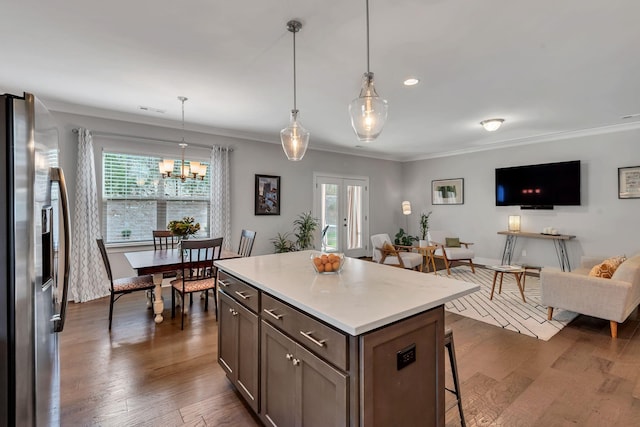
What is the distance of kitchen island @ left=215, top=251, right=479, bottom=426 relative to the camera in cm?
121

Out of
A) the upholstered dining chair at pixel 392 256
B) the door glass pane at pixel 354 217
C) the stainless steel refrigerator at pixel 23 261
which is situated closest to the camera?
the stainless steel refrigerator at pixel 23 261

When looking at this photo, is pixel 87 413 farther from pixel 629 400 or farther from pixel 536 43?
pixel 536 43

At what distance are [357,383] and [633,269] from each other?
3.44m

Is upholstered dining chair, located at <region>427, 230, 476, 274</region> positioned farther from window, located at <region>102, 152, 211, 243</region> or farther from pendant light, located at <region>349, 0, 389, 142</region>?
window, located at <region>102, 152, 211, 243</region>

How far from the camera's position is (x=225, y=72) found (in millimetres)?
3074

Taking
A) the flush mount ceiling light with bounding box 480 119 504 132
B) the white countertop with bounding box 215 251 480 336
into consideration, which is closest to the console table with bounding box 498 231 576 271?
Answer: the flush mount ceiling light with bounding box 480 119 504 132

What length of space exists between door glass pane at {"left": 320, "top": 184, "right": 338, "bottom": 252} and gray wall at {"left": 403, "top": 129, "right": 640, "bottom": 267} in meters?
2.38

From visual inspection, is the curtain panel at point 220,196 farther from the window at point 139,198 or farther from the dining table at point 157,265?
the dining table at point 157,265

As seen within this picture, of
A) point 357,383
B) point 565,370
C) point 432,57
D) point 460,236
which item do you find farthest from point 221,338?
point 460,236

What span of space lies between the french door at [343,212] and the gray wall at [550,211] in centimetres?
155

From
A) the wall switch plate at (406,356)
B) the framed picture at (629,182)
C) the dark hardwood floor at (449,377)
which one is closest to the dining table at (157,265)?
the dark hardwood floor at (449,377)

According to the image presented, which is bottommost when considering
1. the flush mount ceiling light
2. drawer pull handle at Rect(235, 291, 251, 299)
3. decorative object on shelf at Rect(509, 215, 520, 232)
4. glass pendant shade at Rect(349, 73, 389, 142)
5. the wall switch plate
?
the wall switch plate

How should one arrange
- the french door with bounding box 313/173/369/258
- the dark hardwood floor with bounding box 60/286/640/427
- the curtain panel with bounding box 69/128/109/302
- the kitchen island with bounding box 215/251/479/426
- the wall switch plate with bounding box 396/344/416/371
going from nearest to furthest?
the kitchen island with bounding box 215/251/479/426 → the wall switch plate with bounding box 396/344/416/371 → the dark hardwood floor with bounding box 60/286/640/427 → the curtain panel with bounding box 69/128/109/302 → the french door with bounding box 313/173/369/258

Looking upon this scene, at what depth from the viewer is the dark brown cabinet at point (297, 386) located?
1.26 meters
